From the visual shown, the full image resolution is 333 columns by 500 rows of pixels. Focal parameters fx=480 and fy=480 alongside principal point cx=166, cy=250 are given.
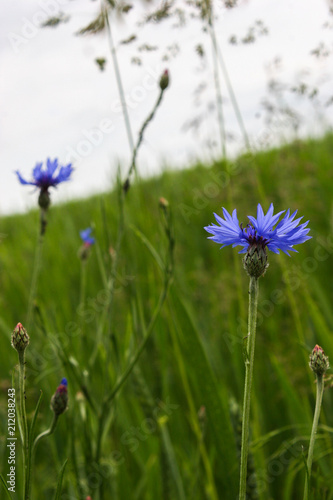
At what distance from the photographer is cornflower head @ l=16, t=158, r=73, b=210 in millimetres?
910

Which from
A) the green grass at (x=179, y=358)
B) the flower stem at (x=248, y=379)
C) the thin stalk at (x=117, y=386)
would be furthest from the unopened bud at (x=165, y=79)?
the flower stem at (x=248, y=379)

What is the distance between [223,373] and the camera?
1312 millimetres

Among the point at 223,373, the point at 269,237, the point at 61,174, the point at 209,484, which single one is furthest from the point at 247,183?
the point at 269,237

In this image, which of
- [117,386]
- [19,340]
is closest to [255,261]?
[19,340]

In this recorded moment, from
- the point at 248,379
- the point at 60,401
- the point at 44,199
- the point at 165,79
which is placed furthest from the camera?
the point at 44,199

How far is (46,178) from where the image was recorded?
0.93 metres

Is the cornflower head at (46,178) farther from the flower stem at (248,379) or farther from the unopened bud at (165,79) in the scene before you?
the flower stem at (248,379)

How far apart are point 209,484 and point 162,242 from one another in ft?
1.39

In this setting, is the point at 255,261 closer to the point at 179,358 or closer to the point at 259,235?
the point at 259,235

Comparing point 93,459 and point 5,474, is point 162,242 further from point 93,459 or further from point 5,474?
point 5,474

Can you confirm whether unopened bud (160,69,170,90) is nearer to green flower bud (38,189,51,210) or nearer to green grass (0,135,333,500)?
green grass (0,135,333,500)

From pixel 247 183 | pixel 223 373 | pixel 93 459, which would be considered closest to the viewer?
pixel 93 459

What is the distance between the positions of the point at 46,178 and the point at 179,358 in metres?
0.44

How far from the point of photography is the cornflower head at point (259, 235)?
0.43m
